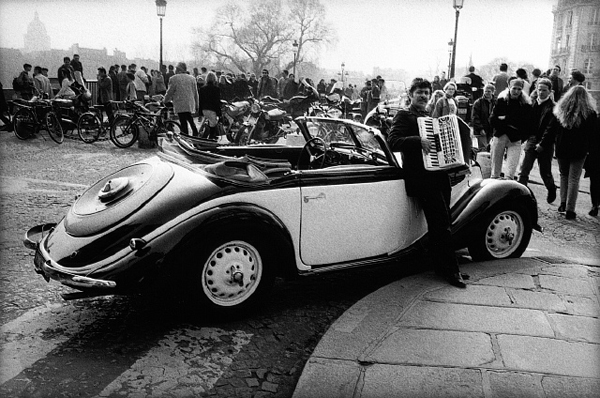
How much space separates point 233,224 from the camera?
145 inches

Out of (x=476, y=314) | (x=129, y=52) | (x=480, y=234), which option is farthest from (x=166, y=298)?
(x=129, y=52)

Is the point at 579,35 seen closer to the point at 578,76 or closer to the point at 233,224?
the point at 578,76

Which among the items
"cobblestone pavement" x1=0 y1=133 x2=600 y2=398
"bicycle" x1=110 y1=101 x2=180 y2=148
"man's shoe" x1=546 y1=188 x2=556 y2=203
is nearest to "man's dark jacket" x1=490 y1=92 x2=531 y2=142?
"man's shoe" x1=546 y1=188 x2=556 y2=203

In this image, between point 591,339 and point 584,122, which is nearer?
point 591,339

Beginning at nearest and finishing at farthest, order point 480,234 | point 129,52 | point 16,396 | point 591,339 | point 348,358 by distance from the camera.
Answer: point 16,396 → point 348,358 → point 591,339 → point 480,234 → point 129,52

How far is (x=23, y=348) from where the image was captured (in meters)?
3.39

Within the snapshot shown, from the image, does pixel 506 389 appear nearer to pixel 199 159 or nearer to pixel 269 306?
pixel 269 306

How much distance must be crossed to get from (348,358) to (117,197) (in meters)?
1.93

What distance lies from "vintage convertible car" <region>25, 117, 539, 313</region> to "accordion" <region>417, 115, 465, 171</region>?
308 millimetres

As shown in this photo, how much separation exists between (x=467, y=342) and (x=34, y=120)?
1221 cm

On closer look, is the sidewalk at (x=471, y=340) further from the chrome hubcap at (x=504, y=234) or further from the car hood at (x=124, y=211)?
the car hood at (x=124, y=211)

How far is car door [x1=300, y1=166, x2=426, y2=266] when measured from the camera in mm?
4094

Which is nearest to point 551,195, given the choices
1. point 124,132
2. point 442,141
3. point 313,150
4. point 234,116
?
point 442,141

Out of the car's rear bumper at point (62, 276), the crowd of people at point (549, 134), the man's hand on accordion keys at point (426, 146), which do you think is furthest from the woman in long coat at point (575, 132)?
the car's rear bumper at point (62, 276)
